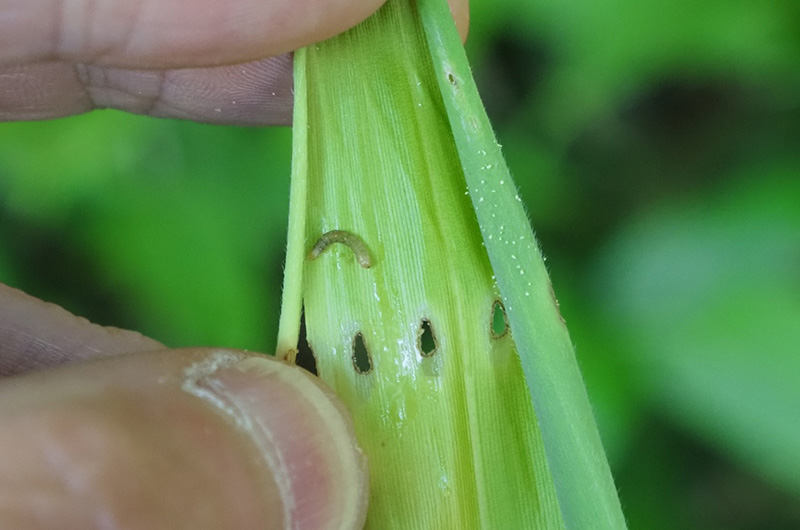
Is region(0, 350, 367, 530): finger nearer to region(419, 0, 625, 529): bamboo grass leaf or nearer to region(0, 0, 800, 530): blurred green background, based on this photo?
region(419, 0, 625, 529): bamboo grass leaf

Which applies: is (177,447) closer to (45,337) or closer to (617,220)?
(45,337)

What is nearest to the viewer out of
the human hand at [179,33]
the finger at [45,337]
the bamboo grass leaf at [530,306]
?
the bamboo grass leaf at [530,306]

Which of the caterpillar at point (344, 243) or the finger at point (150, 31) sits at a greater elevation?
the finger at point (150, 31)

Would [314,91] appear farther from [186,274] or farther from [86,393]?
[186,274]

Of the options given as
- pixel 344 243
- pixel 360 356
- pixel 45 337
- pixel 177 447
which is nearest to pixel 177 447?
pixel 177 447

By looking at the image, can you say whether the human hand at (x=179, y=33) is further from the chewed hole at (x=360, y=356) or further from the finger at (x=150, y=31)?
the chewed hole at (x=360, y=356)

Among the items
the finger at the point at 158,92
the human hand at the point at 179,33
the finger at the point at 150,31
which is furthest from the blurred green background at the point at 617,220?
the finger at the point at 150,31
